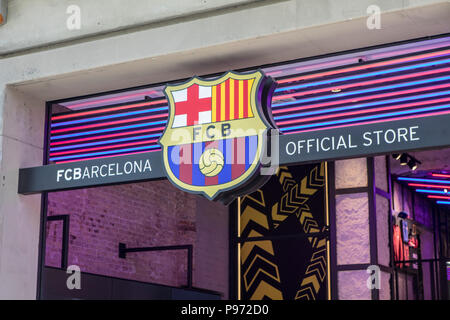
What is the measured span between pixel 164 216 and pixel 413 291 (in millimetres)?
3832

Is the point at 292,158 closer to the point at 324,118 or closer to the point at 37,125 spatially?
the point at 324,118

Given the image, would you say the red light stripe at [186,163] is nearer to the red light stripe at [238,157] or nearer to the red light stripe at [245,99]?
the red light stripe at [238,157]

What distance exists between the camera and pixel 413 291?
1099 cm

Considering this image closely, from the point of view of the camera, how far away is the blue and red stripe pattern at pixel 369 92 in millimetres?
5117

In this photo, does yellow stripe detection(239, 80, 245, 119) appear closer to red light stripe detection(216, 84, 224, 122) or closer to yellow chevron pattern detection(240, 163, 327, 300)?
red light stripe detection(216, 84, 224, 122)

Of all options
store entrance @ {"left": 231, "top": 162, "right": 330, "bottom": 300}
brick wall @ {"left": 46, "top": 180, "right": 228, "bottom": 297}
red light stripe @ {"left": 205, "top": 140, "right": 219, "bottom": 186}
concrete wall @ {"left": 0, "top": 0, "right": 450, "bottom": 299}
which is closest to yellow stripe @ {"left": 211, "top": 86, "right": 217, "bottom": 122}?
red light stripe @ {"left": 205, "top": 140, "right": 219, "bottom": 186}

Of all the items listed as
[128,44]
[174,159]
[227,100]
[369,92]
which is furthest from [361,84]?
[128,44]


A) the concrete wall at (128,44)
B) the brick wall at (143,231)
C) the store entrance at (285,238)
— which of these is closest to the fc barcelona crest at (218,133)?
the concrete wall at (128,44)

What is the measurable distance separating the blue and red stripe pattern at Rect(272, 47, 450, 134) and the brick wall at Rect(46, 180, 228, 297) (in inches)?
120

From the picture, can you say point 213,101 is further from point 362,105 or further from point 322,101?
point 362,105

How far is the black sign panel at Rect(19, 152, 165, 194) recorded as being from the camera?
17.4ft

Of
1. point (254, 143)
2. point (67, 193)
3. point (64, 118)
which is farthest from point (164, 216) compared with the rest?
point (254, 143)
